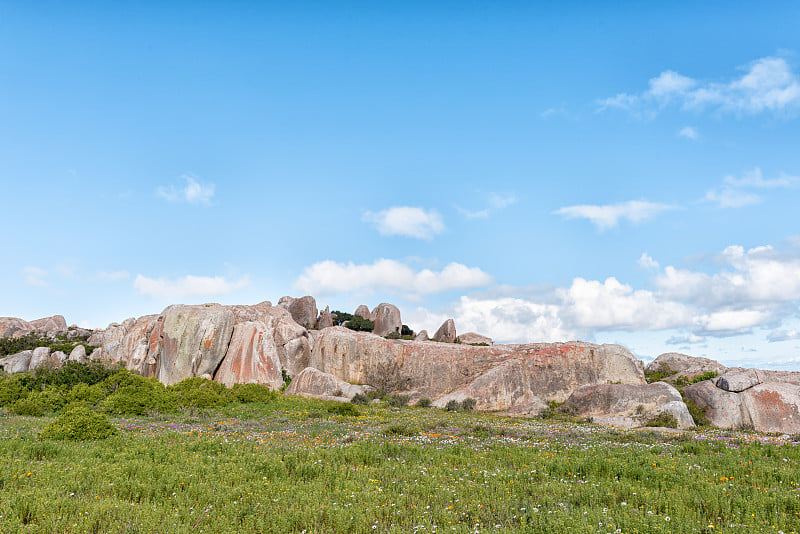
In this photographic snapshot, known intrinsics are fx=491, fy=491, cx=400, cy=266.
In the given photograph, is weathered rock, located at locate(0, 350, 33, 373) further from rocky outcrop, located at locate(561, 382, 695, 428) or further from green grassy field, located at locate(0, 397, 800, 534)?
rocky outcrop, located at locate(561, 382, 695, 428)

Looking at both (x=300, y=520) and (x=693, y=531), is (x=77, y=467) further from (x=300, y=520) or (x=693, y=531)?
(x=693, y=531)

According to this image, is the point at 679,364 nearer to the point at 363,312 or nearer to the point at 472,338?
the point at 472,338

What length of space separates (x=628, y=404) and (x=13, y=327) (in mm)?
105089

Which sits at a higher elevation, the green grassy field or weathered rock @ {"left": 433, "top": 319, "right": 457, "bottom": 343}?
weathered rock @ {"left": 433, "top": 319, "right": 457, "bottom": 343}

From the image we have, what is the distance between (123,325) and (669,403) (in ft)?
241

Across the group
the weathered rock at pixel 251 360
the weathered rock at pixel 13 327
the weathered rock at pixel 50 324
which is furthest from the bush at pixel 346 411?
the weathered rock at pixel 50 324

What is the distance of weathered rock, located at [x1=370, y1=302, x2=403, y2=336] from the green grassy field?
77948 mm

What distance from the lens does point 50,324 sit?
101 meters

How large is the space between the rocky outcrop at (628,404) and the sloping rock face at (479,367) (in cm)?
475

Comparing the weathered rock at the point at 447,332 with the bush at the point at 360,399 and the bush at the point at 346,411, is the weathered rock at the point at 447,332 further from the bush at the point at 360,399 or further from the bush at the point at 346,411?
the bush at the point at 346,411

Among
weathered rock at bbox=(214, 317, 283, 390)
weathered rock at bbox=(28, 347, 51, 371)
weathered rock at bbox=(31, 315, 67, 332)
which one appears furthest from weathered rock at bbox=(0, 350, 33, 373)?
weathered rock at bbox=(214, 317, 283, 390)

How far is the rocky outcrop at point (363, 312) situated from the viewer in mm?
101500

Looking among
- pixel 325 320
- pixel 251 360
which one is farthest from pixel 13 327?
pixel 251 360

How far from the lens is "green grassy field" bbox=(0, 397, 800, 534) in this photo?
8.02 metres
